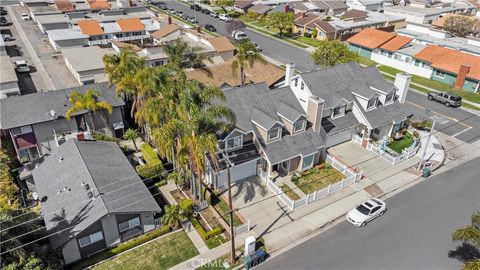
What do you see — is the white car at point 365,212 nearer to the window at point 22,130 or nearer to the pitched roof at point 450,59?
the window at point 22,130

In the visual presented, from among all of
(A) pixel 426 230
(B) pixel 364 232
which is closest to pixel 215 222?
(B) pixel 364 232

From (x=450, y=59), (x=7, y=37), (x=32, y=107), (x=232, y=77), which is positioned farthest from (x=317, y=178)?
(x=7, y=37)

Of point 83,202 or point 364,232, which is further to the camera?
point 364,232

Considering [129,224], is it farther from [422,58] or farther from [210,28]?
[210,28]

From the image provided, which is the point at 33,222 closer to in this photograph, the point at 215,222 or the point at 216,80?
the point at 215,222

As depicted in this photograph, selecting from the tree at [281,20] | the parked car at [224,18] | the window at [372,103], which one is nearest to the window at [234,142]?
the window at [372,103]

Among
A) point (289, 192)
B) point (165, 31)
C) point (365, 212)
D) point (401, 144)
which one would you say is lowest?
point (289, 192)
